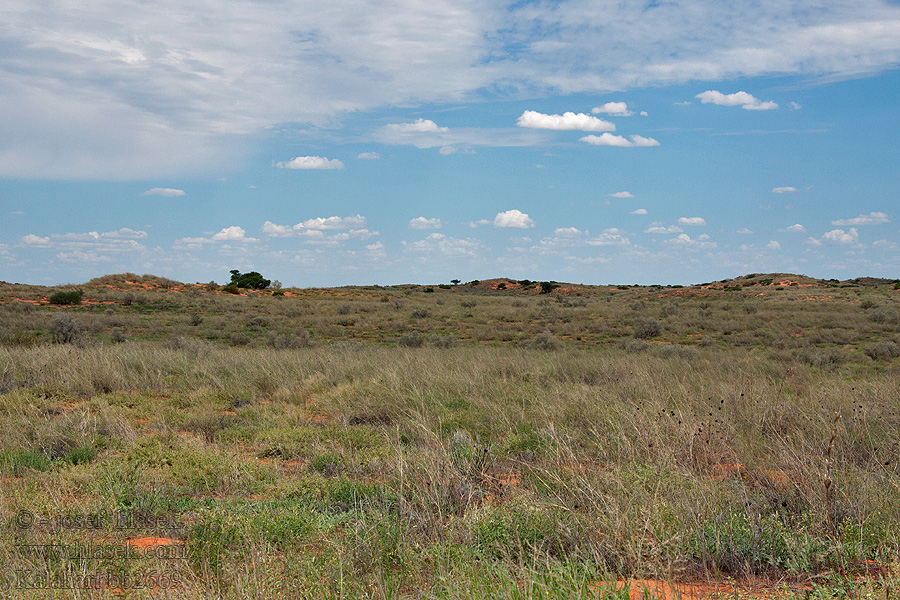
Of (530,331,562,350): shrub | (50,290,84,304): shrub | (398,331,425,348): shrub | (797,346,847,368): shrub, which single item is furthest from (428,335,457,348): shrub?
(50,290,84,304): shrub

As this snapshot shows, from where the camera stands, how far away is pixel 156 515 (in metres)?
4.68

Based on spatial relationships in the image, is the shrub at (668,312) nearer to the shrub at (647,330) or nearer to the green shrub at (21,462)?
the shrub at (647,330)

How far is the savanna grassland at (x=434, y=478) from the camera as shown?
3.43 metres

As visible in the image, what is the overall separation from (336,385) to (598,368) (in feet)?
19.1

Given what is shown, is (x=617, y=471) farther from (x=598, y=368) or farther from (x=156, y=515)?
A: (x=598, y=368)

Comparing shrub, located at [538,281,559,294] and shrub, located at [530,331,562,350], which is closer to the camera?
shrub, located at [530,331,562,350]

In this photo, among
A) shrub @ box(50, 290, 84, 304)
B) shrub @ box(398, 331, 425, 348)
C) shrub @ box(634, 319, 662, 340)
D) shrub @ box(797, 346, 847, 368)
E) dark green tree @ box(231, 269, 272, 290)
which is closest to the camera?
shrub @ box(797, 346, 847, 368)

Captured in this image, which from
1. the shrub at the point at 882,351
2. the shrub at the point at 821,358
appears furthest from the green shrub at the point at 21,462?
the shrub at the point at 882,351

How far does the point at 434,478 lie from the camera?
197 inches

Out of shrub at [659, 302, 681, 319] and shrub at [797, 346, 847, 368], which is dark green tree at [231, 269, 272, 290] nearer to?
shrub at [659, 302, 681, 319]

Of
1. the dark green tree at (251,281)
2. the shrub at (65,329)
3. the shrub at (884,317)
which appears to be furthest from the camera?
the dark green tree at (251,281)

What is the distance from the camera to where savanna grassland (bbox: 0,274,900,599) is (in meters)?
3.43

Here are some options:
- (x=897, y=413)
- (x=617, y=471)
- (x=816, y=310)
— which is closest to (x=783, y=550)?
(x=617, y=471)

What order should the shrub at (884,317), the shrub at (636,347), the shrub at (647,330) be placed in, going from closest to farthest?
the shrub at (636,347) < the shrub at (647,330) < the shrub at (884,317)
